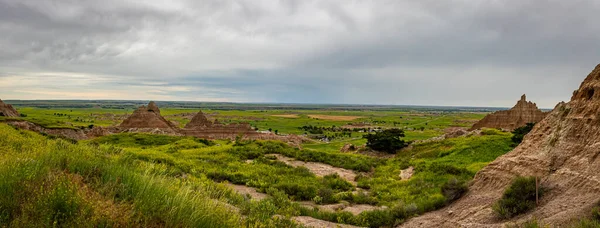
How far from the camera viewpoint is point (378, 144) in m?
36.9

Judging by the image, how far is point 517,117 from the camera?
55156 millimetres

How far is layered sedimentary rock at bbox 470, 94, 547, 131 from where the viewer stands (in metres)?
53.8

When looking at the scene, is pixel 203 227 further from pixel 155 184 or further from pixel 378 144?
pixel 378 144

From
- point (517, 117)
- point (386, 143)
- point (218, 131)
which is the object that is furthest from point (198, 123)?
point (517, 117)

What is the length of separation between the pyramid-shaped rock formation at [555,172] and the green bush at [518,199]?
0.25 metres

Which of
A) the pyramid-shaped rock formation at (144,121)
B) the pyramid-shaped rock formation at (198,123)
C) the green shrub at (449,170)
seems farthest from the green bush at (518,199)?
the pyramid-shaped rock formation at (198,123)

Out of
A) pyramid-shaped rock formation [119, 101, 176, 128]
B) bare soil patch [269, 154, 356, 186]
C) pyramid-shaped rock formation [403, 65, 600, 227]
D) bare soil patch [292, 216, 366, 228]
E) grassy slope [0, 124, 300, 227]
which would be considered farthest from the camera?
pyramid-shaped rock formation [119, 101, 176, 128]

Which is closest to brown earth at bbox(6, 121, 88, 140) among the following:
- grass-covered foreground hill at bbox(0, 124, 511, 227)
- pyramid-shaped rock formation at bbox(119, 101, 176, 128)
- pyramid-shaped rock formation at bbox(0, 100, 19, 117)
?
pyramid-shaped rock formation at bbox(0, 100, 19, 117)

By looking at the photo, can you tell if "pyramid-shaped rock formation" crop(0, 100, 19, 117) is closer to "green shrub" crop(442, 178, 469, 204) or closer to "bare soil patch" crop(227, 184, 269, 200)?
"bare soil patch" crop(227, 184, 269, 200)

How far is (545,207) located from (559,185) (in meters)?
1.21

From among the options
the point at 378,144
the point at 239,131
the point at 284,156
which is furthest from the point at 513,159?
the point at 239,131

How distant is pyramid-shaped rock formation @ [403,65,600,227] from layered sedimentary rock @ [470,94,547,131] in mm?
47201

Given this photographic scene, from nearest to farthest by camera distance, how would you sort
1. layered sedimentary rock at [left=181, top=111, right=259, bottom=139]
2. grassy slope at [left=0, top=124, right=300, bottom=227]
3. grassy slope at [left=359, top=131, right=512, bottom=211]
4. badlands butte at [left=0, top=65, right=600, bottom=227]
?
grassy slope at [left=0, top=124, right=300, bottom=227] → badlands butte at [left=0, top=65, right=600, bottom=227] → grassy slope at [left=359, top=131, right=512, bottom=211] → layered sedimentary rock at [left=181, top=111, right=259, bottom=139]

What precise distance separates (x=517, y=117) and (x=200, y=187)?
5978 centimetres
